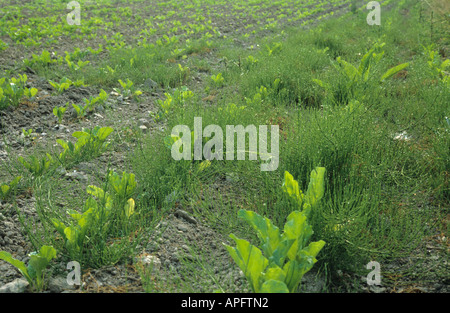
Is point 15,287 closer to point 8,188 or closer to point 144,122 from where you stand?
point 8,188

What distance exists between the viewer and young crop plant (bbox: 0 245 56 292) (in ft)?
5.39

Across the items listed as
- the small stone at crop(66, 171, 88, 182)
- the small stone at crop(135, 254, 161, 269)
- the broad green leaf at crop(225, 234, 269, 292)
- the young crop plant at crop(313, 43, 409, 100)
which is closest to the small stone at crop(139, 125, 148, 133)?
the small stone at crop(66, 171, 88, 182)

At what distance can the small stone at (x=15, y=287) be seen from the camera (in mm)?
1630

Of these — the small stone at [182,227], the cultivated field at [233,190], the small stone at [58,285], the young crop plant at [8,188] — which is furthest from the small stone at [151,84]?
the small stone at [58,285]

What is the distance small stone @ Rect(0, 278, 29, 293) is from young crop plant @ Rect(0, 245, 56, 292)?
25mm

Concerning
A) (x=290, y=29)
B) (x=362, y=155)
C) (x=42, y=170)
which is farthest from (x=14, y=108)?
(x=290, y=29)

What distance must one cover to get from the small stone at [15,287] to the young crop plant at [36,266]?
25 millimetres

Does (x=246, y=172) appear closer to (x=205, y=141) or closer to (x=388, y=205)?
(x=205, y=141)

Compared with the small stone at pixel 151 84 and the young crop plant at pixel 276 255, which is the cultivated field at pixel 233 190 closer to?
the young crop plant at pixel 276 255

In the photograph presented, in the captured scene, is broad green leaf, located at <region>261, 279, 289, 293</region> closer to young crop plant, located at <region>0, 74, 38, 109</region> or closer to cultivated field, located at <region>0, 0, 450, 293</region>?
cultivated field, located at <region>0, 0, 450, 293</region>

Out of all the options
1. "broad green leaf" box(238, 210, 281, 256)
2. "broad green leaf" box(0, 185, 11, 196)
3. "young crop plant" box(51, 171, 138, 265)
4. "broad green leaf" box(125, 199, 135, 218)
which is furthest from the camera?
"broad green leaf" box(0, 185, 11, 196)

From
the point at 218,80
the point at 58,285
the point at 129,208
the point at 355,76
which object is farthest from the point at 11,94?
the point at 355,76

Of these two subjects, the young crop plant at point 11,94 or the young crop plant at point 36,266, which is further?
the young crop plant at point 11,94

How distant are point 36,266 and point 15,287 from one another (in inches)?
5.0
